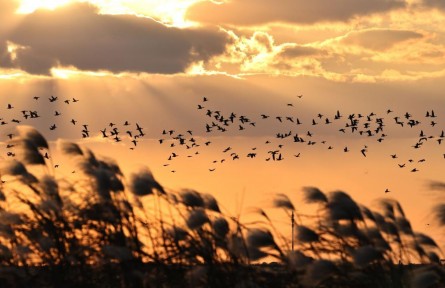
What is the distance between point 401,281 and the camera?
843cm

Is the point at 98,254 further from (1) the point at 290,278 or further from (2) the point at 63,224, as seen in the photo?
(1) the point at 290,278

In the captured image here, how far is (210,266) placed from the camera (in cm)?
841

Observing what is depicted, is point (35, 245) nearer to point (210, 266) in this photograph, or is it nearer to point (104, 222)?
point (104, 222)

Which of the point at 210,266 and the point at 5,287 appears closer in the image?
the point at 210,266

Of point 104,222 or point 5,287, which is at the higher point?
point 104,222

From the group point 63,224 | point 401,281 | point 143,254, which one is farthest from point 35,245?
point 401,281

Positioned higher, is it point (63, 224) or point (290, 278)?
point (63, 224)

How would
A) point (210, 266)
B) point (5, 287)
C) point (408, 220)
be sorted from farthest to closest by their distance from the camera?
point (408, 220)
point (5, 287)
point (210, 266)

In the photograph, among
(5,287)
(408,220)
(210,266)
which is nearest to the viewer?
(210,266)

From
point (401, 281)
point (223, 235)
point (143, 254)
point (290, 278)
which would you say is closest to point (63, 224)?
point (143, 254)

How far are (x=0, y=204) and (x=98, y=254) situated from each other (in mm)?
1791

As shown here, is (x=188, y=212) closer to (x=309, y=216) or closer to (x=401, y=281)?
(x=309, y=216)

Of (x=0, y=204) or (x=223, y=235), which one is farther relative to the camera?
(x=0, y=204)

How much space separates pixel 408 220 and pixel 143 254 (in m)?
3.03
